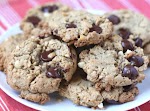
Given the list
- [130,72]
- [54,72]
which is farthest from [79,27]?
[130,72]

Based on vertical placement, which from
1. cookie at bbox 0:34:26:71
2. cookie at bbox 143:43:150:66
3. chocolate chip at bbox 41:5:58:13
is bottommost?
cookie at bbox 0:34:26:71

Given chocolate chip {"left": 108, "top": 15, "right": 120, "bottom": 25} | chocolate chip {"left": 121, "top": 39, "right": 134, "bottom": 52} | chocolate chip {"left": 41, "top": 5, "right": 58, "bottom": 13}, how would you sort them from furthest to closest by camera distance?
chocolate chip {"left": 41, "top": 5, "right": 58, "bottom": 13}, chocolate chip {"left": 108, "top": 15, "right": 120, "bottom": 25}, chocolate chip {"left": 121, "top": 39, "right": 134, "bottom": 52}

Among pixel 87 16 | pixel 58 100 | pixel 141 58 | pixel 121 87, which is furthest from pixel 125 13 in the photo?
pixel 58 100

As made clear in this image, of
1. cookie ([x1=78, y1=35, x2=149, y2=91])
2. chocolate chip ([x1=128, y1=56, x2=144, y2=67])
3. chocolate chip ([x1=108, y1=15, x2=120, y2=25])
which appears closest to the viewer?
cookie ([x1=78, y1=35, x2=149, y2=91])

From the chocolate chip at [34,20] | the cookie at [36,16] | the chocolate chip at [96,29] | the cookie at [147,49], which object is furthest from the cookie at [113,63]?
the chocolate chip at [34,20]

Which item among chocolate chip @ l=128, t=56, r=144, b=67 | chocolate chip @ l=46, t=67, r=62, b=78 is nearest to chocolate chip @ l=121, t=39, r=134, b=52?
chocolate chip @ l=128, t=56, r=144, b=67

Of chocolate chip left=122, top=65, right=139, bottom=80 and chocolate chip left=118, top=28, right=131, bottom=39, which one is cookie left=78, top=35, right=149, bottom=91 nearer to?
chocolate chip left=122, top=65, right=139, bottom=80

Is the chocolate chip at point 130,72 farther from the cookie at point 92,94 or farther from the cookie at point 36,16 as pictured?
the cookie at point 36,16
